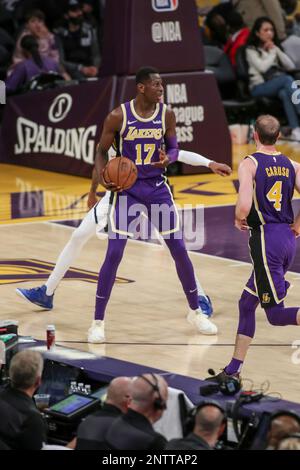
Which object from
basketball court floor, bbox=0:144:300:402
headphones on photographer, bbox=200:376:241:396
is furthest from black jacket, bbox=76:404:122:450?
basketball court floor, bbox=0:144:300:402

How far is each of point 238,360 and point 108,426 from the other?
198 centimetres

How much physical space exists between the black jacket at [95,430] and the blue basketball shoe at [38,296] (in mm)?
3757

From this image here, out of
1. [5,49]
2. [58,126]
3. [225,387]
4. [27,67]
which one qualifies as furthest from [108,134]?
[5,49]

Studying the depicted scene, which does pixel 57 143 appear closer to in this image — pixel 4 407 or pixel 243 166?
pixel 243 166

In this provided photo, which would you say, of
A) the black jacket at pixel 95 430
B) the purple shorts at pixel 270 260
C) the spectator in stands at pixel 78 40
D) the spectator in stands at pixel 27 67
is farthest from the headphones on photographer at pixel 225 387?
the spectator in stands at pixel 78 40

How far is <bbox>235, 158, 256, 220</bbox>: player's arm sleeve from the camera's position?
8211 millimetres

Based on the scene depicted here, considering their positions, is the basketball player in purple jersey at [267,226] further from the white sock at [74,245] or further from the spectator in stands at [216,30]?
the spectator in stands at [216,30]

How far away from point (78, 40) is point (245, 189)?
40.4ft

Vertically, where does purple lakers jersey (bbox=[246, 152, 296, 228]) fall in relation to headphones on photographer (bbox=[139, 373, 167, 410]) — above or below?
above

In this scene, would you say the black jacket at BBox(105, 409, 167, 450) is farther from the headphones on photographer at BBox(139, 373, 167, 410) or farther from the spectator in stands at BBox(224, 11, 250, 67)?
the spectator in stands at BBox(224, 11, 250, 67)

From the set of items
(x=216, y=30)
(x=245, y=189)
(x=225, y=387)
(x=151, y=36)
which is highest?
(x=151, y=36)

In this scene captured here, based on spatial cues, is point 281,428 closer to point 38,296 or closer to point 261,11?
point 38,296

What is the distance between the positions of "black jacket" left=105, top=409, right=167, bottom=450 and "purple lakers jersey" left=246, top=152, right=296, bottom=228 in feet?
7.46

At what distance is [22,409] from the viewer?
22.1 ft
